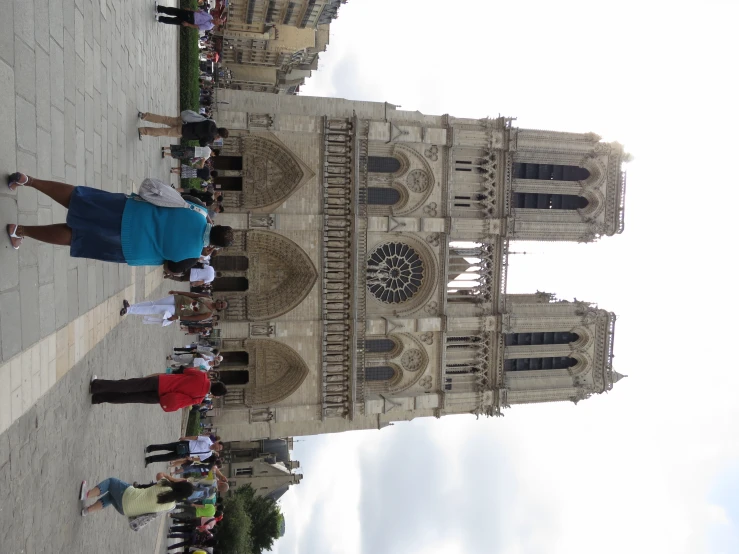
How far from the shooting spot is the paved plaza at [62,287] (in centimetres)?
487

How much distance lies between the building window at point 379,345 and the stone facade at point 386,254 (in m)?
0.08

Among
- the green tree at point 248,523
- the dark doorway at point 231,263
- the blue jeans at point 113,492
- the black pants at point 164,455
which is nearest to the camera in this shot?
the blue jeans at point 113,492

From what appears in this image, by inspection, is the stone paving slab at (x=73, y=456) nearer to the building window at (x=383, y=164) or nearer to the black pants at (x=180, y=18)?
the black pants at (x=180, y=18)

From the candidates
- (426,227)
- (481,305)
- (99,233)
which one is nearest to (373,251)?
(426,227)

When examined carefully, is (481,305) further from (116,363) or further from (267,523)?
(267,523)

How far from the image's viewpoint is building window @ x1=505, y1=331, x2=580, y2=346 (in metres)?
21.5

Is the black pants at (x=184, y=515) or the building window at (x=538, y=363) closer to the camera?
the black pants at (x=184, y=515)

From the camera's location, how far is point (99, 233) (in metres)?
5.27

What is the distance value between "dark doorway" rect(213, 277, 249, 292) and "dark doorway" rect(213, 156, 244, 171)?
3.74 metres

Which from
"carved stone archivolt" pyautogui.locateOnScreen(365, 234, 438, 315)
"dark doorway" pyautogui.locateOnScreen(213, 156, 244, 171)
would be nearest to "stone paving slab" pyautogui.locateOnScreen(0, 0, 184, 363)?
"dark doorway" pyautogui.locateOnScreen(213, 156, 244, 171)

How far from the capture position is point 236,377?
20.0 metres

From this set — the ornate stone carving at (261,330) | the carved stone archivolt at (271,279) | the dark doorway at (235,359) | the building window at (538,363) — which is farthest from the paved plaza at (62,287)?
the building window at (538,363)

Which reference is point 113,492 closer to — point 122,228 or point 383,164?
point 122,228

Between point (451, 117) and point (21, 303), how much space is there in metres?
16.8
